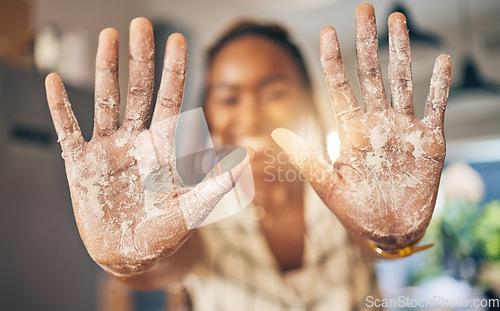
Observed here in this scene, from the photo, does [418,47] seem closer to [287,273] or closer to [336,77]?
[336,77]

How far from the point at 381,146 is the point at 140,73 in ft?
0.78

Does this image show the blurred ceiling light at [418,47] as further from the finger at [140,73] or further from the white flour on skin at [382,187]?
the finger at [140,73]

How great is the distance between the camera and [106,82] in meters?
0.31

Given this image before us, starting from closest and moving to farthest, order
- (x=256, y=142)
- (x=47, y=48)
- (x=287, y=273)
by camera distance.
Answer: (x=256, y=142) → (x=287, y=273) → (x=47, y=48)

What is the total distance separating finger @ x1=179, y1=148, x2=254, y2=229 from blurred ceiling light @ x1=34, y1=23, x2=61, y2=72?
0.80 meters

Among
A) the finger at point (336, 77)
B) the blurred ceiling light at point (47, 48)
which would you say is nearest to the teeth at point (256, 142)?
the finger at point (336, 77)

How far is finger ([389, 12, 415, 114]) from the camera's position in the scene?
1.01 feet

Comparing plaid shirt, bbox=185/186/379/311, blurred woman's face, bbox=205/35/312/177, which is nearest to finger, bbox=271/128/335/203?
blurred woman's face, bbox=205/35/312/177

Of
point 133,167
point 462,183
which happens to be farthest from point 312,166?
point 462,183

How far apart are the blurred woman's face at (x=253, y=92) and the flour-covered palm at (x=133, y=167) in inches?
4.8

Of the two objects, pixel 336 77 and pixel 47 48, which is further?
pixel 47 48

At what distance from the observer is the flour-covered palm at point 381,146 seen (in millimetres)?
310

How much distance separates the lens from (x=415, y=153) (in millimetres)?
314

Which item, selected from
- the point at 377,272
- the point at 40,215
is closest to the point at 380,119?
the point at 377,272
